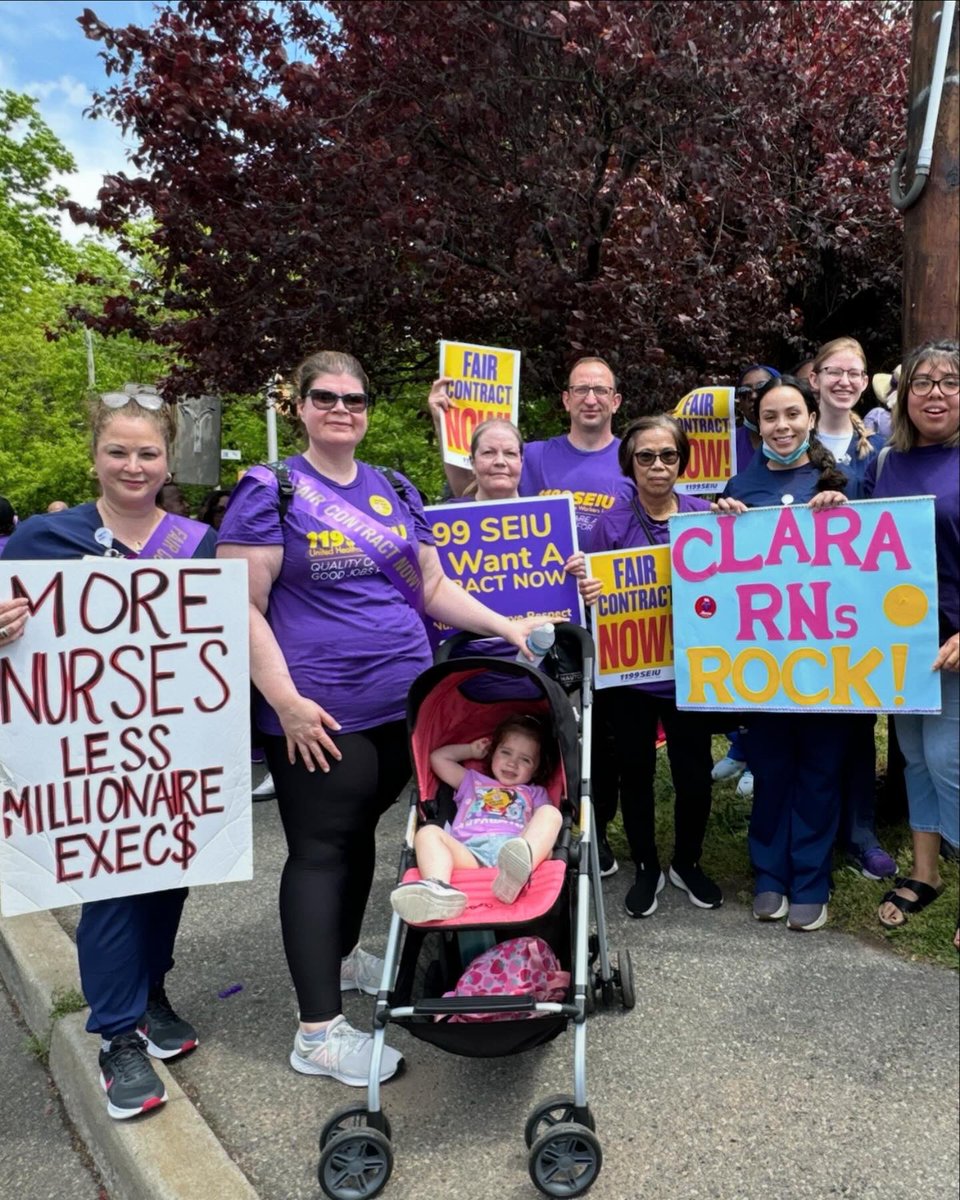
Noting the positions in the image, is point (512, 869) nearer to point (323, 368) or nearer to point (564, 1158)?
point (564, 1158)

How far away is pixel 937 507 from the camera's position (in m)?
3.42

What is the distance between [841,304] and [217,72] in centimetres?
542

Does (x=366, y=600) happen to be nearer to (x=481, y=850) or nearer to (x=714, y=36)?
(x=481, y=850)

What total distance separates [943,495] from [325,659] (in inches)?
95.3

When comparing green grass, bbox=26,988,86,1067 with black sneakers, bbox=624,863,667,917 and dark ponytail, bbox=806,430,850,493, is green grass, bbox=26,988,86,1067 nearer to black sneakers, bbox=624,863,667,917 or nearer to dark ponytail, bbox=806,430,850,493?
black sneakers, bbox=624,863,667,917

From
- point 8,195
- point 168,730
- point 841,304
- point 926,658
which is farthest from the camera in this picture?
point 8,195

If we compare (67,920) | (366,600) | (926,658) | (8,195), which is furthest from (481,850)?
(8,195)

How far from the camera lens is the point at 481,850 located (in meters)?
2.97

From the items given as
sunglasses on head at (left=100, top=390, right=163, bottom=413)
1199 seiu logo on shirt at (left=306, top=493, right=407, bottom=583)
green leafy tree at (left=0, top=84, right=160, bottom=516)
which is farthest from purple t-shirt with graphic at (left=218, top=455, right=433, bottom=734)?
green leafy tree at (left=0, top=84, right=160, bottom=516)

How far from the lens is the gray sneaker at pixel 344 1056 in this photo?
9.09 feet

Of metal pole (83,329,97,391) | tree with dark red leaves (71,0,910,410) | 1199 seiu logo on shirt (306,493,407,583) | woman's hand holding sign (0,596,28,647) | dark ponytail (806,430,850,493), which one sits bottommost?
woman's hand holding sign (0,596,28,647)

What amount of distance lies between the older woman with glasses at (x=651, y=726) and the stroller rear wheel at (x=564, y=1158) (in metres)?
1.60

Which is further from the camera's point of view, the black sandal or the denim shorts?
the black sandal

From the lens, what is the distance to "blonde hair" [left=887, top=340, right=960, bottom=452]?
331 centimetres
